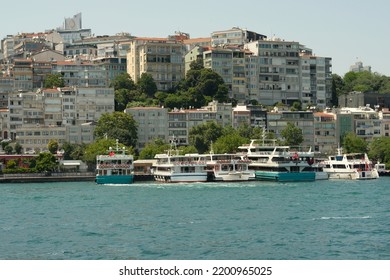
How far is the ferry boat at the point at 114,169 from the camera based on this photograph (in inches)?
1644

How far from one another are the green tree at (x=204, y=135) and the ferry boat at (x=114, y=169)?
24.4 ft

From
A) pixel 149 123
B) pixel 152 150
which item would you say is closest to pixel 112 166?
pixel 152 150

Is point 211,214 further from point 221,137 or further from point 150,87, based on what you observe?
point 150,87

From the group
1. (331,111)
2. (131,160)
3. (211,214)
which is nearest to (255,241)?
(211,214)

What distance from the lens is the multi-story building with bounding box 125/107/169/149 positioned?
173ft

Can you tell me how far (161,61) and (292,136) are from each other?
11451mm

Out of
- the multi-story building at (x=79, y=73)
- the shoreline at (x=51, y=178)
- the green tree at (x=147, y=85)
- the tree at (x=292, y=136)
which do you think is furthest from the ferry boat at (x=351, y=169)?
the multi-story building at (x=79, y=73)

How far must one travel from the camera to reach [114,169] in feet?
139

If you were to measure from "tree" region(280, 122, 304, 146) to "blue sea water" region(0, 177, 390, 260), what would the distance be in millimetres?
16577

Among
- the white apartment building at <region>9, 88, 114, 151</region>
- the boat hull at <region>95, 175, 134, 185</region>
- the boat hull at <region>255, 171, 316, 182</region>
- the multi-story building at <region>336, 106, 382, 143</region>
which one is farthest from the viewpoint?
the multi-story building at <region>336, 106, 382, 143</region>

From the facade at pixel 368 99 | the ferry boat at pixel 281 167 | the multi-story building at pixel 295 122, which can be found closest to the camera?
the ferry boat at pixel 281 167

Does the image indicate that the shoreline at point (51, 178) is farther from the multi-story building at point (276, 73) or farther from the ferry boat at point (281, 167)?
the multi-story building at point (276, 73)

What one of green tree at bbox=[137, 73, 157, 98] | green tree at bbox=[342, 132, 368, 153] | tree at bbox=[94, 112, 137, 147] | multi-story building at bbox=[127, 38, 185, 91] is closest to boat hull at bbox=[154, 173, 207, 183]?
tree at bbox=[94, 112, 137, 147]

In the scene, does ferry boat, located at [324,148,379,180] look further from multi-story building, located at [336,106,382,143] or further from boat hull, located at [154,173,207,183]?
multi-story building, located at [336,106,382,143]
